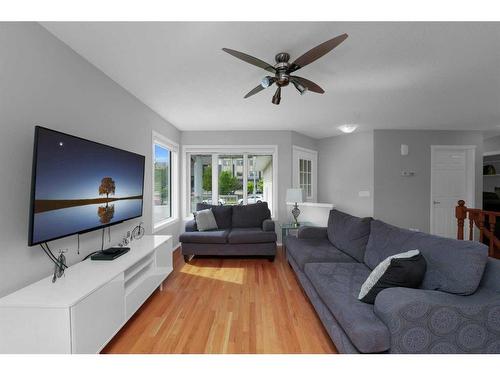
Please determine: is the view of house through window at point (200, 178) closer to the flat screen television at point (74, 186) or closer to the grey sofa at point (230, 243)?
the grey sofa at point (230, 243)

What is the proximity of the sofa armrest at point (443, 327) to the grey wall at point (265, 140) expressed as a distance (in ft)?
11.3

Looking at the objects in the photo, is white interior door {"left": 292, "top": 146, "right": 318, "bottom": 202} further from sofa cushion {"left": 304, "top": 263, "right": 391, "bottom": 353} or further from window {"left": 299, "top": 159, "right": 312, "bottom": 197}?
sofa cushion {"left": 304, "top": 263, "right": 391, "bottom": 353}

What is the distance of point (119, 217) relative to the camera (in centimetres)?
231

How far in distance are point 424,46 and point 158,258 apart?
10.6 feet

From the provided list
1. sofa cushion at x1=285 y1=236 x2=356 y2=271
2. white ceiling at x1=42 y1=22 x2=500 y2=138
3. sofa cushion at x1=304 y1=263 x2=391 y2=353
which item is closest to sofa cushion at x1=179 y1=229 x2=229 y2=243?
sofa cushion at x1=285 y1=236 x2=356 y2=271

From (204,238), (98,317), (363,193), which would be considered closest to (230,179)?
(204,238)

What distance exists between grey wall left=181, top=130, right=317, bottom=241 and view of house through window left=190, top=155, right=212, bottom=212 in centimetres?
37

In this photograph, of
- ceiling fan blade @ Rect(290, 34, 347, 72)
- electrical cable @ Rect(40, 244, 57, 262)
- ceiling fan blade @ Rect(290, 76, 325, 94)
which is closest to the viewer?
ceiling fan blade @ Rect(290, 34, 347, 72)

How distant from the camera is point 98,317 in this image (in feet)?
4.81

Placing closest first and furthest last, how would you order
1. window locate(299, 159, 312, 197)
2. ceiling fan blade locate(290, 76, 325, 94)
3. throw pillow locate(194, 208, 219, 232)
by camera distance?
ceiling fan blade locate(290, 76, 325, 94), throw pillow locate(194, 208, 219, 232), window locate(299, 159, 312, 197)

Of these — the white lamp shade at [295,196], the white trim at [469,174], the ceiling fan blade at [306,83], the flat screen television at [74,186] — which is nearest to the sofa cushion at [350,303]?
the ceiling fan blade at [306,83]

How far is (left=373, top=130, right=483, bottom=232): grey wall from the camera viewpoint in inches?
181

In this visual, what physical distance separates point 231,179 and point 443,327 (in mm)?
4034
